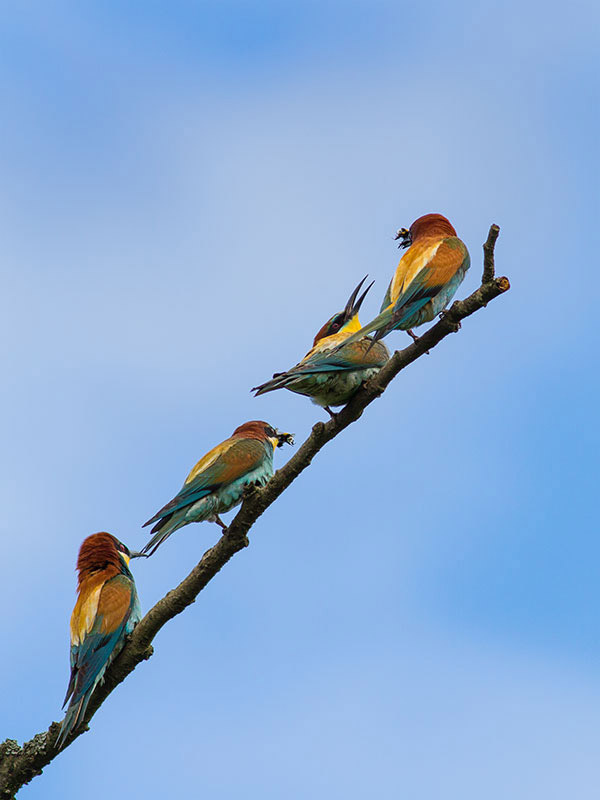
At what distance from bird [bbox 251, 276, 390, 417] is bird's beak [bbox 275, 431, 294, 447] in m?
1.73

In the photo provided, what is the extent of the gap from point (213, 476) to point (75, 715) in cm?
171

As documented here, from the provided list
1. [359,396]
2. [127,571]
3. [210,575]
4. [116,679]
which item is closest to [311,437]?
[359,396]

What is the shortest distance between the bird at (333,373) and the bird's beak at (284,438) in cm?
173

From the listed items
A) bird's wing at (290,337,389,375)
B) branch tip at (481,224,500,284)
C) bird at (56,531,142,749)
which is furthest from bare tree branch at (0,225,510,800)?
bird's wing at (290,337,389,375)

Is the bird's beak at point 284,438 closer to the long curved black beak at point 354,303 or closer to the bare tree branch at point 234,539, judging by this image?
the long curved black beak at point 354,303

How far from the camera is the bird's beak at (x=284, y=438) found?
702 cm

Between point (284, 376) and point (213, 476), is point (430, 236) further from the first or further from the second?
point (213, 476)

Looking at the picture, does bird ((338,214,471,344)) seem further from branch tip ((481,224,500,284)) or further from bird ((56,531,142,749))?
bird ((56,531,142,749))

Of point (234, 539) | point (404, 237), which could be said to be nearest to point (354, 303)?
point (404, 237)

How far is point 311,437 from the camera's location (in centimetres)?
451

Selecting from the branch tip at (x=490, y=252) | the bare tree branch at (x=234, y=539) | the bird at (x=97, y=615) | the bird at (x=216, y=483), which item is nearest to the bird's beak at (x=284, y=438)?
the bird at (x=216, y=483)

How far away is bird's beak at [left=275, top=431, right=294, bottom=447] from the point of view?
23.0 ft

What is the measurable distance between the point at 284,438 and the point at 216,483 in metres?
1.25

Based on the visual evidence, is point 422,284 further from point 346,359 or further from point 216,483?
point 216,483
